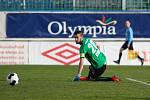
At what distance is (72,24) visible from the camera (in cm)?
2936

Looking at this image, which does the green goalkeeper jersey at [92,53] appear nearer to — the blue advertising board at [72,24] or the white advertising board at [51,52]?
the white advertising board at [51,52]

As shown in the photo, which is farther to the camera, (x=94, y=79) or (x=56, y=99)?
(x=94, y=79)

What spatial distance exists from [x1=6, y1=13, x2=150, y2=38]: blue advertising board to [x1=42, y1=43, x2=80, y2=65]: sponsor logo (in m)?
0.90

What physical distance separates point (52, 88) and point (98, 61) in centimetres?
297

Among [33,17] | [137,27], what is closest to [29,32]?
[33,17]

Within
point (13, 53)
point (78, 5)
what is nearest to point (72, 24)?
point (78, 5)

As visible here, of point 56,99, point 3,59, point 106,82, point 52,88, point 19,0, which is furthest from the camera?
point 19,0

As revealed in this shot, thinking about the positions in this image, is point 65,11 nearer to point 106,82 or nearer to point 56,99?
point 106,82

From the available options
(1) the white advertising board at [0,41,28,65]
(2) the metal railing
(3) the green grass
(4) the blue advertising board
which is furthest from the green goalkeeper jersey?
(2) the metal railing

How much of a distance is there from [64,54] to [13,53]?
7.98 feet

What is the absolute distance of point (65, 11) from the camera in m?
29.4

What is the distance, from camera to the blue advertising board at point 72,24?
2923 centimetres

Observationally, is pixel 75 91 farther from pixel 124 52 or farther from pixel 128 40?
pixel 124 52

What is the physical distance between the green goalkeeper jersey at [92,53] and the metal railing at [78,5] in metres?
13.6
